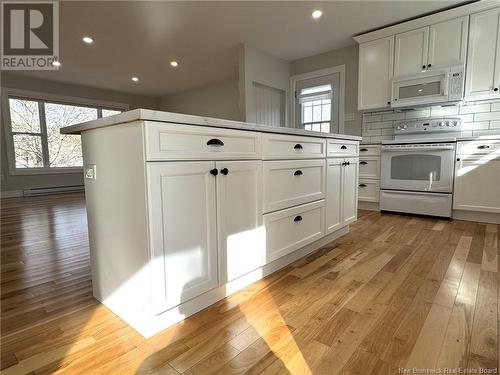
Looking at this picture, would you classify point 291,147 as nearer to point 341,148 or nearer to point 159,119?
point 341,148

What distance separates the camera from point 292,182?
181 cm

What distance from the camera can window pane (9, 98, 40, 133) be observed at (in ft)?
17.8

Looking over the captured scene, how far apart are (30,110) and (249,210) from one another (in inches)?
255

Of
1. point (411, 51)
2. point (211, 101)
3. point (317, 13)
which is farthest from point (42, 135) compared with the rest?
point (411, 51)

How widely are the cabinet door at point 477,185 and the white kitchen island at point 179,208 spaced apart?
2328 mm

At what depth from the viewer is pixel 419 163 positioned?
318 cm

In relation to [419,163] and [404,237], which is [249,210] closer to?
[404,237]

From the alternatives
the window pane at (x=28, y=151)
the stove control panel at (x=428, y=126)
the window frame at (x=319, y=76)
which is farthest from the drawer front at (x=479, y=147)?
the window pane at (x=28, y=151)

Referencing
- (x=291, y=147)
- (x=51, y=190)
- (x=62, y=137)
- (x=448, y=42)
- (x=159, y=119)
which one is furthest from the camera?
(x=62, y=137)

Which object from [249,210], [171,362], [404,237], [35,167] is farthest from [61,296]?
[35,167]

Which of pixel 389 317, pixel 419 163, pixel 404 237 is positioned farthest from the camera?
pixel 419 163

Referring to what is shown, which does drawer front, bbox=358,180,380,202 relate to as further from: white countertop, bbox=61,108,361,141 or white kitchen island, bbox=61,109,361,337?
white countertop, bbox=61,108,361,141

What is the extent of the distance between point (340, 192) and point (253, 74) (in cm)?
269

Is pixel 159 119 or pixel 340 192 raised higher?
pixel 159 119
